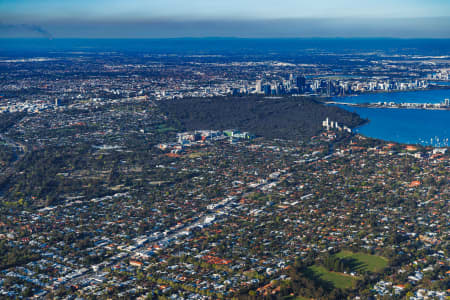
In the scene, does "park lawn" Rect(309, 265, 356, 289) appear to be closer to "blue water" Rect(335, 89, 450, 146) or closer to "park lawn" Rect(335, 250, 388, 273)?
"park lawn" Rect(335, 250, 388, 273)

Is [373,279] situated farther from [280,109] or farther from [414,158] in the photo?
[280,109]

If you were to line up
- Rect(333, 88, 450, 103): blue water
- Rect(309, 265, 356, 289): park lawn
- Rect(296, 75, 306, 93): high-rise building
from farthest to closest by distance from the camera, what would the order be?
Rect(296, 75, 306, 93): high-rise building, Rect(333, 88, 450, 103): blue water, Rect(309, 265, 356, 289): park lawn

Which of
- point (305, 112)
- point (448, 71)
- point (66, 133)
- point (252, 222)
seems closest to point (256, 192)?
point (252, 222)

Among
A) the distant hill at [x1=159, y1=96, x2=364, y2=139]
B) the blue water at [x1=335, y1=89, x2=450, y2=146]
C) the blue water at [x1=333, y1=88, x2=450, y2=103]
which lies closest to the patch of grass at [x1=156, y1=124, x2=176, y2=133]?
the distant hill at [x1=159, y1=96, x2=364, y2=139]

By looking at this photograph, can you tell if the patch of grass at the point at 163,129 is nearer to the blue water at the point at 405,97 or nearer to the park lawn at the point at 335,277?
the blue water at the point at 405,97

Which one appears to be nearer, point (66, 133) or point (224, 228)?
point (224, 228)

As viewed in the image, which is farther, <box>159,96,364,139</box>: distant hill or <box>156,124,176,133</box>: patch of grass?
<box>159,96,364,139</box>: distant hill
